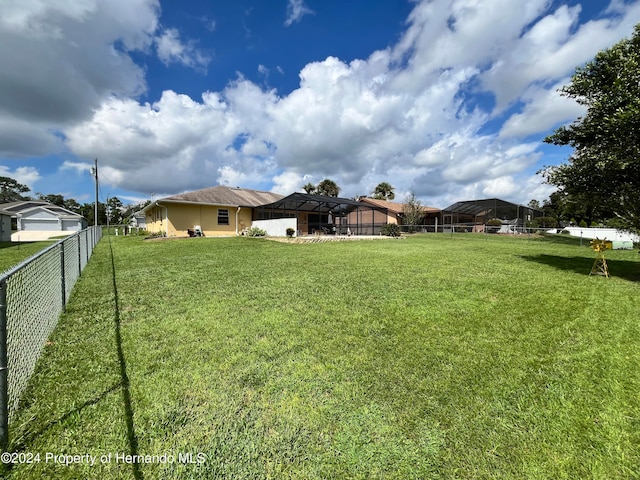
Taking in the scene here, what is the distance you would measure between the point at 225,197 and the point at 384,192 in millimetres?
26094

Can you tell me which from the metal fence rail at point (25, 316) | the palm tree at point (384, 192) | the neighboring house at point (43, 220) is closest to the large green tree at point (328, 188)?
the palm tree at point (384, 192)

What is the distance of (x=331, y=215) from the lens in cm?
2516

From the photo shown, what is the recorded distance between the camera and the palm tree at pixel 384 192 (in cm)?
4262

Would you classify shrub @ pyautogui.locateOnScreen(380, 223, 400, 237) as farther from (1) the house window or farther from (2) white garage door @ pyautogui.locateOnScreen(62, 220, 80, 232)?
(2) white garage door @ pyautogui.locateOnScreen(62, 220, 80, 232)

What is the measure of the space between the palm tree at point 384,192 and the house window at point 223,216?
84.4ft

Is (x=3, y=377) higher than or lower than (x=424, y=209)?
lower

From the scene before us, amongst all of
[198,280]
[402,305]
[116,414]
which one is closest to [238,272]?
[198,280]

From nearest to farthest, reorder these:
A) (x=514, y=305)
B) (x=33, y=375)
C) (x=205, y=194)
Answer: (x=33, y=375), (x=514, y=305), (x=205, y=194)

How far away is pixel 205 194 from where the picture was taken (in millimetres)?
21953

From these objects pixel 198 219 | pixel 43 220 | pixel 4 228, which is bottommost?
pixel 4 228

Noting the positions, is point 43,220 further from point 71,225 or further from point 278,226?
point 278,226

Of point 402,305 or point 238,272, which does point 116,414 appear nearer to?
point 402,305

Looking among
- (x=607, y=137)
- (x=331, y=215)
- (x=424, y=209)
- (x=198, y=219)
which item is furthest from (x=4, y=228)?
(x=424, y=209)

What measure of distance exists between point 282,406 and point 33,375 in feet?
8.21
